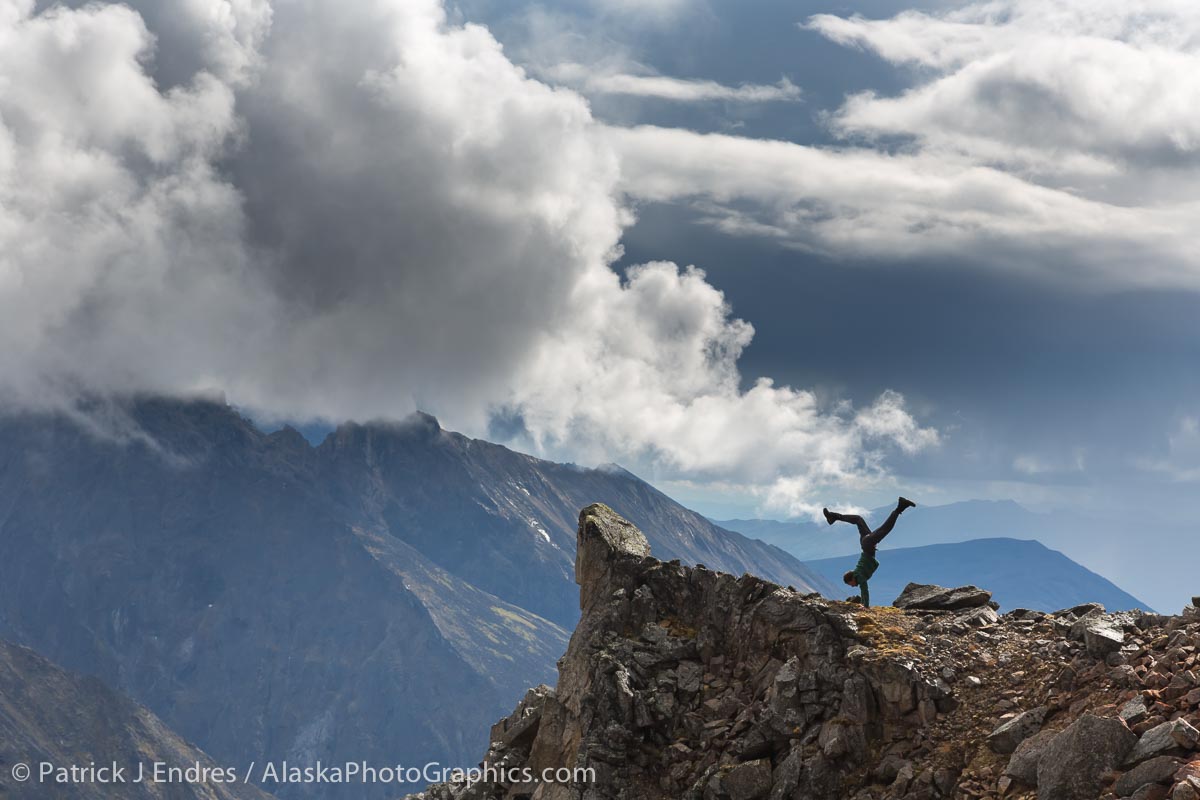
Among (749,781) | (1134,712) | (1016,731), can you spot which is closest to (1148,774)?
(1134,712)

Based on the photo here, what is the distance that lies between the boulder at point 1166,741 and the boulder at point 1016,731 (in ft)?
16.3

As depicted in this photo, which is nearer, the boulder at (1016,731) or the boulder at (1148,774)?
the boulder at (1148,774)

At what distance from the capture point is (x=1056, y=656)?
39.8 meters

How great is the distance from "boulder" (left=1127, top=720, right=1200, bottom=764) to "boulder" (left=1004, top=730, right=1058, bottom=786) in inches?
115

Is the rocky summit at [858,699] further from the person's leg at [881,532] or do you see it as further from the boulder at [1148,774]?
the person's leg at [881,532]

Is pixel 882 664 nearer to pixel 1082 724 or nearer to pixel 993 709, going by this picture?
pixel 993 709

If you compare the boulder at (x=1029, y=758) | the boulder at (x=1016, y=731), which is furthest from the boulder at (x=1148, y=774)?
the boulder at (x=1016, y=731)

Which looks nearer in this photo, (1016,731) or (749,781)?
(1016,731)

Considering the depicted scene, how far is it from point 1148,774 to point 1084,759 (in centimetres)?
201

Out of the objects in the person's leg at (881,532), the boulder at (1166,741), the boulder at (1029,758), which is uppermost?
the person's leg at (881,532)

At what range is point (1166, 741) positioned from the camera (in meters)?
30.8

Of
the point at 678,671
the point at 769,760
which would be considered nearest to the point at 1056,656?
the point at 769,760

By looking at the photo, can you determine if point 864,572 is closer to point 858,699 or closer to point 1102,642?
point 858,699

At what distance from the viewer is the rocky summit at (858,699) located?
3309 centimetres
